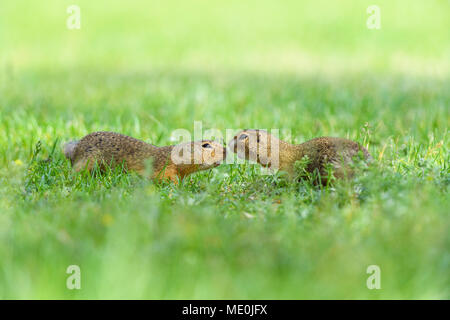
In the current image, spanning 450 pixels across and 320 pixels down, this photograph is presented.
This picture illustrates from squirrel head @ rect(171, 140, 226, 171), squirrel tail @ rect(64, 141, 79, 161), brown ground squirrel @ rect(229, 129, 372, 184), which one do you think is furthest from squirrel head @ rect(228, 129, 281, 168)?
squirrel tail @ rect(64, 141, 79, 161)

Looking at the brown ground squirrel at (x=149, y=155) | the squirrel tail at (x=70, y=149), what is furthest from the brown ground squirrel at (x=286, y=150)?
Result: the squirrel tail at (x=70, y=149)

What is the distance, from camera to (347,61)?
12516 millimetres

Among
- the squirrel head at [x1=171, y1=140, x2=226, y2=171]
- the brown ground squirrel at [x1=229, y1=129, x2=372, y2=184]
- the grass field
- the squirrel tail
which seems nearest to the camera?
the grass field

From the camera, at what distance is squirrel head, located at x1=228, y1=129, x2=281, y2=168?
522cm

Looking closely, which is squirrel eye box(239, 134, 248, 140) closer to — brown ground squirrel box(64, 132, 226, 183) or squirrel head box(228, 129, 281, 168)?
squirrel head box(228, 129, 281, 168)

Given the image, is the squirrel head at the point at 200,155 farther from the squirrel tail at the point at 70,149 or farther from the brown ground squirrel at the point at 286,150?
the squirrel tail at the point at 70,149

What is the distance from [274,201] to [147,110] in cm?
382

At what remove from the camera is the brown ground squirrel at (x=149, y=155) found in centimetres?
536

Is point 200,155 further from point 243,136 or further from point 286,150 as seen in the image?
point 286,150

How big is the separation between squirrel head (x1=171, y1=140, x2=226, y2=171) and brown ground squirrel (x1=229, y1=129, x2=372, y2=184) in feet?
0.43

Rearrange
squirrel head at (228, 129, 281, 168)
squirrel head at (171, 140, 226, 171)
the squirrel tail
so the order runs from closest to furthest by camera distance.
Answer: squirrel head at (228, 129, 281, 168) < squirrel head at (171, 140, 226, 171) < the squirrel tail

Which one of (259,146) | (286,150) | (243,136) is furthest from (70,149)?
(286,150)

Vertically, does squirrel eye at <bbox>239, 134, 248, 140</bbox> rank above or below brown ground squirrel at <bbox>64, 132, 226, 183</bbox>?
above
